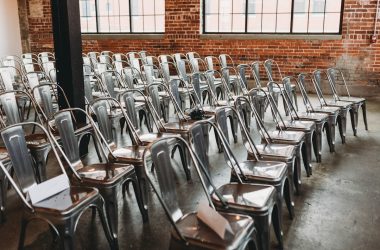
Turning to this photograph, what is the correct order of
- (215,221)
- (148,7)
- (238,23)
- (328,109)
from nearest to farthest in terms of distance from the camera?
(215,221) → (328,109) → (238,23) → (148,7)

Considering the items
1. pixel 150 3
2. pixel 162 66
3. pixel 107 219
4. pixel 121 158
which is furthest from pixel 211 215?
pixel 150 3

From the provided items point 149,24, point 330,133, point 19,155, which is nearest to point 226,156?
point 19,155

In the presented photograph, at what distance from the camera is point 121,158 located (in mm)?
3244

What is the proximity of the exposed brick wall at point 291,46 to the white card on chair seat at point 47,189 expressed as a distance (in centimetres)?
663

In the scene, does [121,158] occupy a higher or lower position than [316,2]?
lower

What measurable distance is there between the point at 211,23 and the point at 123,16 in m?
2.30

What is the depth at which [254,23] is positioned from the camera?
28.2 feet

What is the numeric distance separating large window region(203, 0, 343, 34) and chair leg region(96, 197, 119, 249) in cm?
674

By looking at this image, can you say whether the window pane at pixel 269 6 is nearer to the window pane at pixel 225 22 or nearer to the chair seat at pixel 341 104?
the window pane at pixel 225 22

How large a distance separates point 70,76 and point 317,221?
2.97 meters

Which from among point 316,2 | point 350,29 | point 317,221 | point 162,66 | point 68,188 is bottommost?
point 317,221

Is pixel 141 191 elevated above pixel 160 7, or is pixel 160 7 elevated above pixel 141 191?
pixel 160 7

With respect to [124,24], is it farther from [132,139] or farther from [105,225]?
[105,225]

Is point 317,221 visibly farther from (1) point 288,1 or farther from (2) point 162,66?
(1) point 288,1
